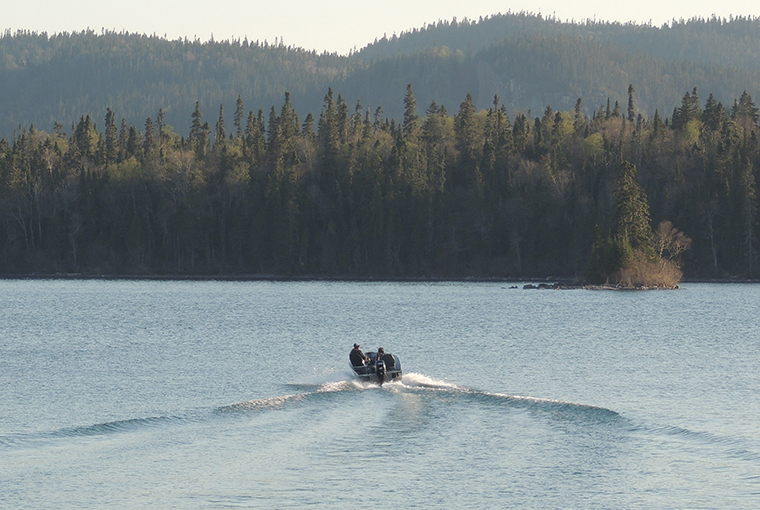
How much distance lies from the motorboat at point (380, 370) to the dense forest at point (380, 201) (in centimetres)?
11606

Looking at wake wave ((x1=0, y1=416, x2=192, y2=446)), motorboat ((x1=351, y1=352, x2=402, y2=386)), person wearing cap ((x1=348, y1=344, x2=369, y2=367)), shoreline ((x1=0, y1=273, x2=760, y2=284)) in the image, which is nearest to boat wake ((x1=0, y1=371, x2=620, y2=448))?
wake wave ((x1=0, y1=416, x2=192, y2=446))

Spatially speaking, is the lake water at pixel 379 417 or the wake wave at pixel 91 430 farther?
the wake wave at pixel 91 430

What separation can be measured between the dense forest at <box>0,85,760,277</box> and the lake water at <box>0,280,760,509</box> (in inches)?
3345

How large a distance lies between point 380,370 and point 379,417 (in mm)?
7281

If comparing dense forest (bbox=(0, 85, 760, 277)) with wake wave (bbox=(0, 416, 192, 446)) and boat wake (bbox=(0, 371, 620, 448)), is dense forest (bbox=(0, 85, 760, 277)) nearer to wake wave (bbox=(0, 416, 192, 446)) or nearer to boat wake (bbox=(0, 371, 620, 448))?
boat wake (bbox=(0, 371, 620, 448))

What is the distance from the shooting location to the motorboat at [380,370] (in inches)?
1784

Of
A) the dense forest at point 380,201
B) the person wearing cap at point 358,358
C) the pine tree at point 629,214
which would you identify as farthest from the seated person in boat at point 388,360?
the dense forest at point 380,201

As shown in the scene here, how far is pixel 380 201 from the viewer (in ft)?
564

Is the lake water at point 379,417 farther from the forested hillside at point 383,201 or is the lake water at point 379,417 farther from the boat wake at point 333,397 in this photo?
the forested hillside at point 383,201

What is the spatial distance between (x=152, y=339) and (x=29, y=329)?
12432mm

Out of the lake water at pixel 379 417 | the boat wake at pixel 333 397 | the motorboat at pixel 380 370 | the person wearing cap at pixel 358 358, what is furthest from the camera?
the person wearing cap at pixel 358 358

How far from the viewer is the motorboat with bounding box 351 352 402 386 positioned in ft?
149

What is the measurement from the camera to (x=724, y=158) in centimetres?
16550

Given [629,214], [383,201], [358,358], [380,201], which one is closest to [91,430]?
[358,358]
